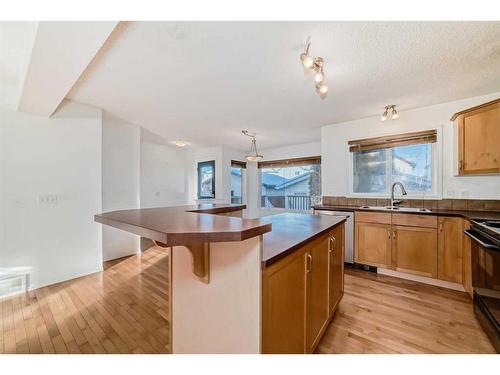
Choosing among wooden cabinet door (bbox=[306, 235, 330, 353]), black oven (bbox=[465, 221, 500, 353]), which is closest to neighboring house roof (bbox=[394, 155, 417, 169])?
black oven (bbox=[465, 221, 500, 353])

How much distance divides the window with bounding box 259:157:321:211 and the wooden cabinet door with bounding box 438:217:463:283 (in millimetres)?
2598

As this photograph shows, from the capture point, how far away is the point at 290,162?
520 cm

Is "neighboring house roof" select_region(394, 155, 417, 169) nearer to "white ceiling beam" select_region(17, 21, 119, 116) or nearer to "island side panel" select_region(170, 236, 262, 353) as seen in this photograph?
"island side panel" select_region(170, 236, 262, 353)

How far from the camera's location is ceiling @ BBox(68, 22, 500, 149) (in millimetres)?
1459

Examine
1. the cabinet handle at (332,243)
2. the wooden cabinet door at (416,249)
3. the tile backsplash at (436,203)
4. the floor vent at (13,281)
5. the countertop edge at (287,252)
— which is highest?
the tile backsplash at (436,203)

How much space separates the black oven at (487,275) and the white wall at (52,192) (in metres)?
4.23

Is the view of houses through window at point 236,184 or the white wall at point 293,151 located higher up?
the white wall at point 293,151

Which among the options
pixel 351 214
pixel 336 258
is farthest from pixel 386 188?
pixel 336 258

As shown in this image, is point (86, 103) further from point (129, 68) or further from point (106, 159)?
point (129, 68)

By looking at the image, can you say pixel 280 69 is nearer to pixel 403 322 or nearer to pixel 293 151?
pixel 403 322

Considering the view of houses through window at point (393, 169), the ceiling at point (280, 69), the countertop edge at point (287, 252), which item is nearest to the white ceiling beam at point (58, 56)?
the ceiling at point (280, 69)

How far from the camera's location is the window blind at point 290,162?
478cm

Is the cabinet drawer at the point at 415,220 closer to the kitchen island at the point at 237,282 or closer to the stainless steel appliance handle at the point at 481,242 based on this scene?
the stainless steel appliance handle at the point at 481,242

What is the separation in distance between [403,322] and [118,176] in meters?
4.24
